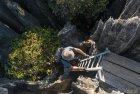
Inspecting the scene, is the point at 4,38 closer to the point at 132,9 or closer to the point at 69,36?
the point at 69,36

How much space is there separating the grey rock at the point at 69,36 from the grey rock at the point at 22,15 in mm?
2404

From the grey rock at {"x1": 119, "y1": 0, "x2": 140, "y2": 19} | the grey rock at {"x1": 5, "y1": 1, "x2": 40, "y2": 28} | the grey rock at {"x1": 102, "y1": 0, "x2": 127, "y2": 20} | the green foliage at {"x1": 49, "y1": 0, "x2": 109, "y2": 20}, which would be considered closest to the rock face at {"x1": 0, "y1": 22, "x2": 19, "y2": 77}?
the grey rock at {"x1": 5, "y1": 1, "x2": 40, "y2": 28}

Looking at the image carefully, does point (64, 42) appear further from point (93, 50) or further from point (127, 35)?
point (127, 35)

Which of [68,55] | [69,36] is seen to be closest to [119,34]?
[68,55]

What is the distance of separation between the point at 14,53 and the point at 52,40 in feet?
7.01

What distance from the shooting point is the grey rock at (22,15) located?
690 inches

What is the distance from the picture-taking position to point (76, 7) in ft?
53.6

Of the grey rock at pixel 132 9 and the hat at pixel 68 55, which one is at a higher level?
the grey rock at pixel 132 9

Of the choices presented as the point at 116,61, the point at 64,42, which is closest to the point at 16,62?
the point at 64,42

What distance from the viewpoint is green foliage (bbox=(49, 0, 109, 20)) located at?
16.2m

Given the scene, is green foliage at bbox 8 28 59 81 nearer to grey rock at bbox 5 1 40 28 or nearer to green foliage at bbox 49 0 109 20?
grey rock at bbox 5 1 40 28

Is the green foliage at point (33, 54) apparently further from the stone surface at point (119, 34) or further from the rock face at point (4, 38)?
the stone surface at point (119, 34)

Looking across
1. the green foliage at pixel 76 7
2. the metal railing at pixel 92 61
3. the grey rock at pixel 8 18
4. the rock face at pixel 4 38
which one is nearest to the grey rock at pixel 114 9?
the green foliage at pixel 76 7

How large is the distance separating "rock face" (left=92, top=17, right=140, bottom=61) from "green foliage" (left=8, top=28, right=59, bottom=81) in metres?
2.93
